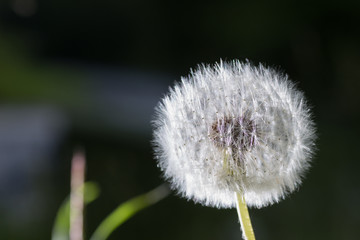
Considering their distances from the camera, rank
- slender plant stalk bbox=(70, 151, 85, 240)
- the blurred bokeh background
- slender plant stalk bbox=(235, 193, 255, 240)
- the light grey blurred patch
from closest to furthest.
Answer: slender plant stalk bbox=(235, 193, 255, 240) → slender plant stalk bbox=(70, 151, 85, 240) → the blurred bokeh background → the light grey blurred patch

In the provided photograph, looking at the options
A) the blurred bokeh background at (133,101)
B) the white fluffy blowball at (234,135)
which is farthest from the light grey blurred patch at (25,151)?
the white fluffy blowball at (234,135)

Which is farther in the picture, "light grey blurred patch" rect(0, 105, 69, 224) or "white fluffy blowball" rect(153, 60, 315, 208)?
"light grey blurred patch" rect(0, 105, 69, 224)

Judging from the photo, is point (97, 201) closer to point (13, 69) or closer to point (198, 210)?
point (198, 210)

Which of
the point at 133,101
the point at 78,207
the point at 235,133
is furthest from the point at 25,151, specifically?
the point at 235,133

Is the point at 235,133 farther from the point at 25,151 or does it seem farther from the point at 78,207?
the point at 25,151

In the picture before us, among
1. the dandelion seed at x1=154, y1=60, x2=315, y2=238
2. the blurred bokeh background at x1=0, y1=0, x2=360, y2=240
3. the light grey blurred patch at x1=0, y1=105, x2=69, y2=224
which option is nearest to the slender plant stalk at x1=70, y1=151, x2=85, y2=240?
the dandelion seed at x1=154, y1=60, x2=315, y2=238

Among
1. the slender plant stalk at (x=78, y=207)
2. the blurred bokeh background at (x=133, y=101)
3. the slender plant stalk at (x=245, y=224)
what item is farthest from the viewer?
the blurred bokeh background at (x=133, y=101)

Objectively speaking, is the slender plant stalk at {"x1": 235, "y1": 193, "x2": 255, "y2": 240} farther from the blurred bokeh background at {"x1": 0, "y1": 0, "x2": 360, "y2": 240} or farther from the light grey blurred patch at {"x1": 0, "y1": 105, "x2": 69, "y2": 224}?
the light grey blurred patch at {"x1": 0, "y1": 105, "x2": 69, "y2": 224}

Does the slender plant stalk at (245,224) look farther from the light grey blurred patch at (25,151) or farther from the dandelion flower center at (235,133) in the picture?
the light grey blurred patch at (25,151)

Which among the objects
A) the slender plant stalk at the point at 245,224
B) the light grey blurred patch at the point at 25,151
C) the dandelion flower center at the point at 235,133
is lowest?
the slender plant stalk at the point at 245,224
